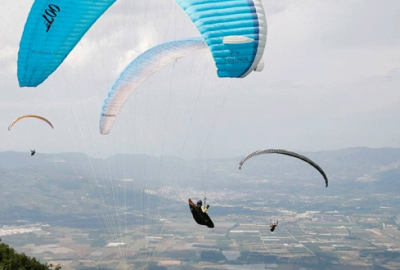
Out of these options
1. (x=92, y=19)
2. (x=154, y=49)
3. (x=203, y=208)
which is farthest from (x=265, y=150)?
(x=92, y=19)

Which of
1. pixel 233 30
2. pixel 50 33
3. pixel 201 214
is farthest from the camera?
pixel 50 33

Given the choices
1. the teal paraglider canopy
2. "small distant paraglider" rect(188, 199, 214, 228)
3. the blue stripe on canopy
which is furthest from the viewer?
"small distant paraglider" rect(188, 199, 214, 228)

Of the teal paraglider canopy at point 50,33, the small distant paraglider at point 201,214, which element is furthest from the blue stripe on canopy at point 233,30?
the small distant paraglider at point 201,214

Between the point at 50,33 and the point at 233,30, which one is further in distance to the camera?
the point at 50,33

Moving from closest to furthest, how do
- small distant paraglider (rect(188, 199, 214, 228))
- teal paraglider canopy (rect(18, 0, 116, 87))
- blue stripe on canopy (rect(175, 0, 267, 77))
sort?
blue stripe on canopy (rect(175, 0, 267, 77))
teal paraglider canopy (rect(18, 0, 116, 87))
small distant paraglider (rect(188, 199, 214, 228))

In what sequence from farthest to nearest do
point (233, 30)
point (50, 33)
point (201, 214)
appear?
1. point (50, 33)
2. point (201, 214)
3. point (233, 30)

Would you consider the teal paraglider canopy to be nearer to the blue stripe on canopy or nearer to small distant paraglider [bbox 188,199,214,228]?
the blue stripe on canopy

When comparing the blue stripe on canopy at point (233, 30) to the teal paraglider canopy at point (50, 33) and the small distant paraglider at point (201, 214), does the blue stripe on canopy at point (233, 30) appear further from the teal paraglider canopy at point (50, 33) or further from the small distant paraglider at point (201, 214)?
the small distant paraglider at point (201, 214)

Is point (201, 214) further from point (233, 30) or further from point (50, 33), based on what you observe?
point (50, 33)

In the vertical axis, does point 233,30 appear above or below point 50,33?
below

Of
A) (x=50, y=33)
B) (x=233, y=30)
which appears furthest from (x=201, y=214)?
(x=50, y=33)

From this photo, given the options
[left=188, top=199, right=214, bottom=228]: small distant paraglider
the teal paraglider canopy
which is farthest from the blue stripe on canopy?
[left=188, top=199, right=214, bottom=228]: small distant paraglider

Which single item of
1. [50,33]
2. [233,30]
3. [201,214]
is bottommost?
[201,214]

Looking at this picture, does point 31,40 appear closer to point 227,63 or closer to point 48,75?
point 48,75
